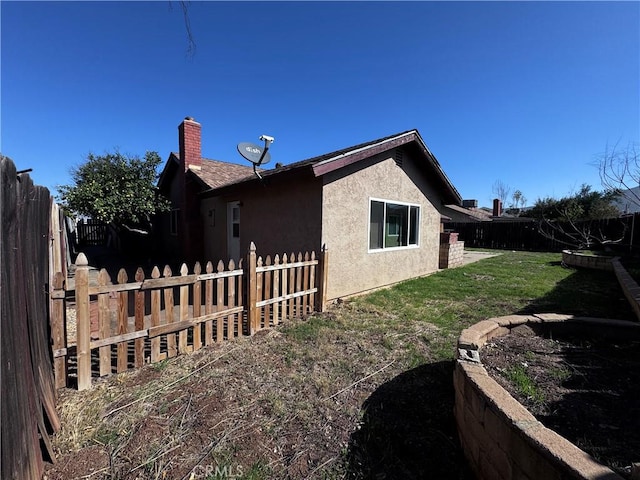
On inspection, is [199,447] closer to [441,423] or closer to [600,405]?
[441,423]

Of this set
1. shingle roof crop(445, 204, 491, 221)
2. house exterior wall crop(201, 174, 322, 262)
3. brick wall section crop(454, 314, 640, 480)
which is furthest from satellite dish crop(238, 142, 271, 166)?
shingle roof crop(445, 204, 491, 221)

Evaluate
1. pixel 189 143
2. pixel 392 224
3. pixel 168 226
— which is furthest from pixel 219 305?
pixel 168 226

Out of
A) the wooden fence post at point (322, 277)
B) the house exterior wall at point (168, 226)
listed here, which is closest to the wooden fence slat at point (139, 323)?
the wooden fence post at point (322, 277)

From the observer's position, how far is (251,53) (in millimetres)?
8664

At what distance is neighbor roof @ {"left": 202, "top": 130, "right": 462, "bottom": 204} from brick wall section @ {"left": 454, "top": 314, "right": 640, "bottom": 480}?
430cm

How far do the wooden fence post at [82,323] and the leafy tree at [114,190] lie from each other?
10608mm

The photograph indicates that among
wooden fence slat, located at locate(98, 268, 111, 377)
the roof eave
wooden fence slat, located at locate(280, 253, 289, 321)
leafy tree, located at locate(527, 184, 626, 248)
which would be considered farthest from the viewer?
leafy tree, located at locate(527, 184, 626, 248)

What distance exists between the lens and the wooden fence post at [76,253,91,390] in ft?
10.3

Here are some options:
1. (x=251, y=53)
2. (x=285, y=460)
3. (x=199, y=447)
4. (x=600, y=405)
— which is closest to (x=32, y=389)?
(x=199, y=447)

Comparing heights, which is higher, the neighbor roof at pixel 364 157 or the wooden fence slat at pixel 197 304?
the neighbor roof at pixel 364 157

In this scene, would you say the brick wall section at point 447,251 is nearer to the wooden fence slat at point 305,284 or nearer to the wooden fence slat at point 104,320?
the wooden fence slat at point 305,284

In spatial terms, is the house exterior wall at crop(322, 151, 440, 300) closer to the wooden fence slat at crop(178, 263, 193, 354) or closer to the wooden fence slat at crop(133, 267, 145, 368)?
the wooden fence slat at crop(178, 263, 193, 354)

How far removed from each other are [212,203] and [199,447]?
959cm

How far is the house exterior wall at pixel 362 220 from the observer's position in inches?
261
